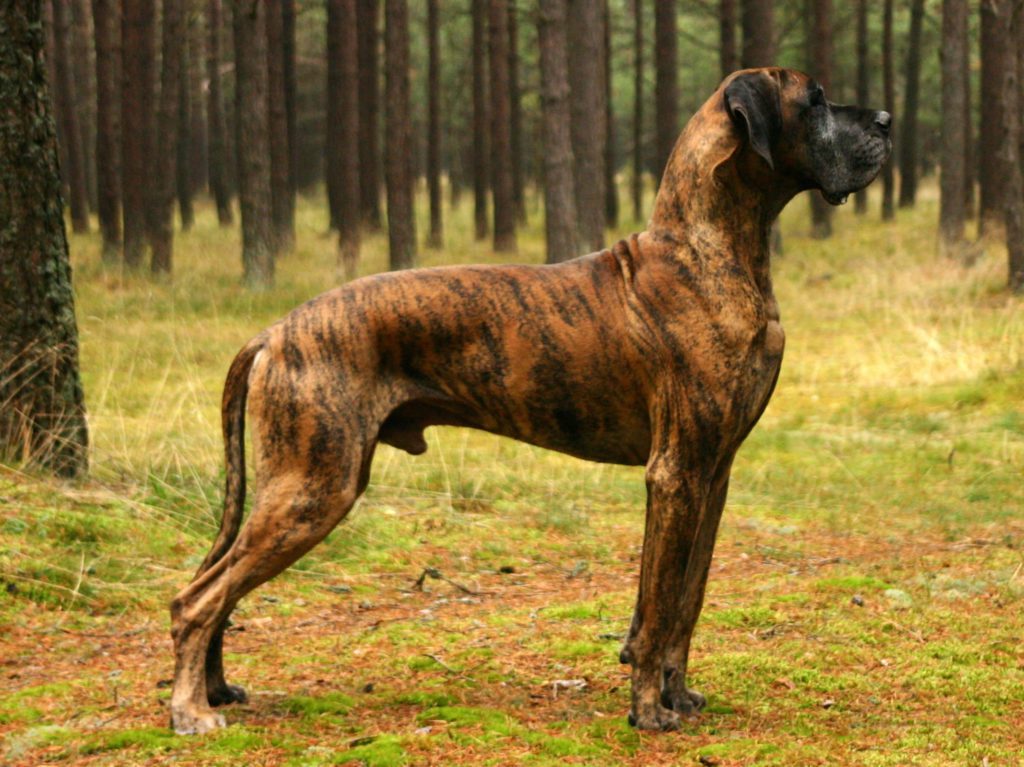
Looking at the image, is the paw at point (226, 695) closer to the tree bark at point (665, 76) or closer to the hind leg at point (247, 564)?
the hind leg at point (247, 564)

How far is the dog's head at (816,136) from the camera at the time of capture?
4.38 meters

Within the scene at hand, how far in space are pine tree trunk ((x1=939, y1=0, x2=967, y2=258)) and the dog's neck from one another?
18080 millimetres

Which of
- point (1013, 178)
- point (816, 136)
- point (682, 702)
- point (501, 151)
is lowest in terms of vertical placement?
point (682, 702)

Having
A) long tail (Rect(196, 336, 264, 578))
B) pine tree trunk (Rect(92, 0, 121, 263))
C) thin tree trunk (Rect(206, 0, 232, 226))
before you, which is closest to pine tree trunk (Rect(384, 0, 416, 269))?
pine tree trunk (Rect(92, 0, 121, 263))

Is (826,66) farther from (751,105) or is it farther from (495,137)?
(751,105)

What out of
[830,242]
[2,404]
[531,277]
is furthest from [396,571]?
[830,242]

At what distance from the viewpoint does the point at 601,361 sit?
4453 millimetres

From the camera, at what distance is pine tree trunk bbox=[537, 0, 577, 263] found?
17.2 meters

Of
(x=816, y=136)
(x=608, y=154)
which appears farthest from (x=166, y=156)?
(x=816, y=136)

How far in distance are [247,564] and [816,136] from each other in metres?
2.49

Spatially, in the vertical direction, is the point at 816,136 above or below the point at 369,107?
above

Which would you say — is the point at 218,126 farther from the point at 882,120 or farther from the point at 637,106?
the point at 882,120

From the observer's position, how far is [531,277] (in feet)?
15.0

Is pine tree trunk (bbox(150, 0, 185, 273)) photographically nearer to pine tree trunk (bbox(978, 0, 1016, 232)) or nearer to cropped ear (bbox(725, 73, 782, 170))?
pine tree trunk (bbox(978, 0, 1016, 232))
